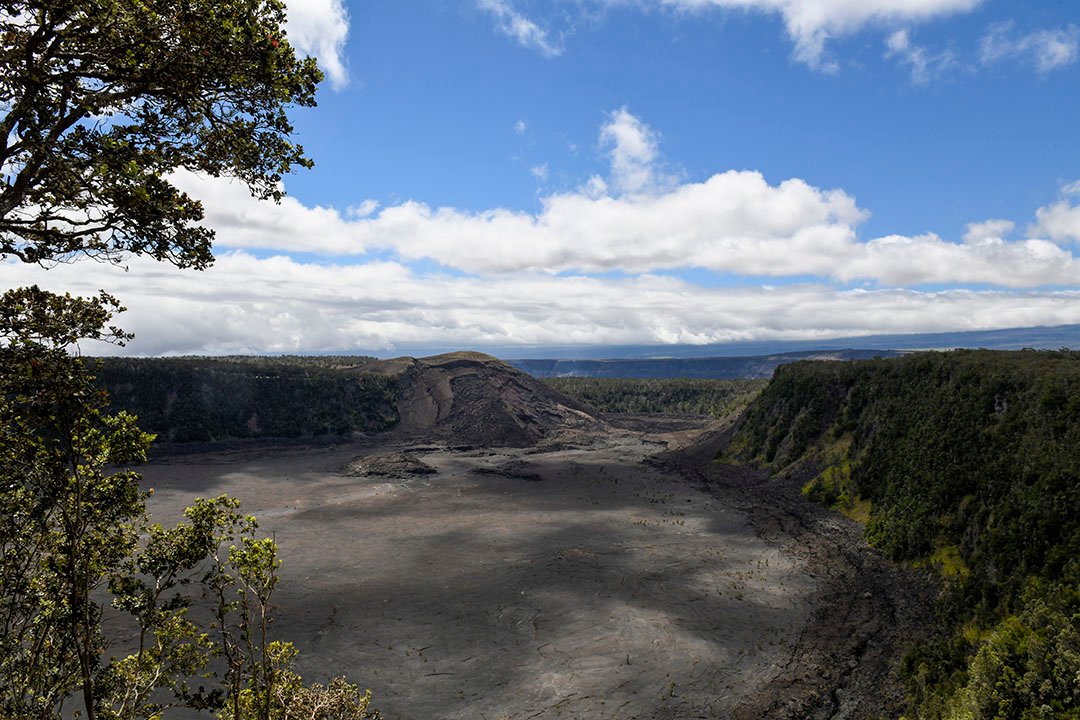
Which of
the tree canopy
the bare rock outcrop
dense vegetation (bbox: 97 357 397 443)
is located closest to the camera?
the tree canopy

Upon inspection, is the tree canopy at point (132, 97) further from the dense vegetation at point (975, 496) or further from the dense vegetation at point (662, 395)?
the dense vegetation at point (662, 395)

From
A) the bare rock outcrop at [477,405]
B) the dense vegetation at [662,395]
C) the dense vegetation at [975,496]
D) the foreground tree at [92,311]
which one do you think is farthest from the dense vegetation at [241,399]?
the foreground tree at [92,311]

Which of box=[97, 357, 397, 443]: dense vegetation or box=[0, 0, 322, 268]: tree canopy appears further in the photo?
box=[97, 357, 397, 443]: dense vegetation

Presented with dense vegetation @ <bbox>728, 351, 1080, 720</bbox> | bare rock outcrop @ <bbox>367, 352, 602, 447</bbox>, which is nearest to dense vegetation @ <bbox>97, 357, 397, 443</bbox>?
bare rock outcrop @ <bbox>367, 352, 602, 447</bbox>

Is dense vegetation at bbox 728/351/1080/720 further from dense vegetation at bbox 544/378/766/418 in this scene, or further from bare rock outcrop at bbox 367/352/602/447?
dense vegetation at bbox 544/378/766/418

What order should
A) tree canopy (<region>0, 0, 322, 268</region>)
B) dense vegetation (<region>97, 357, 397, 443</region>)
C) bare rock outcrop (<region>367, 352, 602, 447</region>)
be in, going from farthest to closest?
bare rock outcrop (<region>367, 352, 602, 447</region>)
dense vegetation (<region>97, 357, 397, 443</region>)
tree canopy (<region>0, 0, 322, 268</region>)

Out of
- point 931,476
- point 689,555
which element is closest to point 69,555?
point 689,555

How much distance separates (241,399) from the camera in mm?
88812

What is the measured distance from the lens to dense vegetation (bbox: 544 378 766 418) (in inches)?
5015

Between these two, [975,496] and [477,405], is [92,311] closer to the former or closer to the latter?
[975,496]

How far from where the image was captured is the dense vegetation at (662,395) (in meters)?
127

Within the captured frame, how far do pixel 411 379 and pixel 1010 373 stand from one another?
93651mm

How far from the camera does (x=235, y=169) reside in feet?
30.5

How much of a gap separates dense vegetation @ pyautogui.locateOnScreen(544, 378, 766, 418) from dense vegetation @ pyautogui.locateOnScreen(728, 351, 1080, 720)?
221ft
